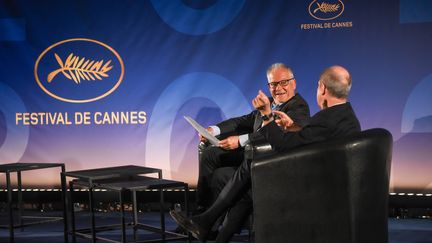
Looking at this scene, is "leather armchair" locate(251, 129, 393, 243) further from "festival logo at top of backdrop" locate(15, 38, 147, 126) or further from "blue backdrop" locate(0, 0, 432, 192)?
"festival logo at top of backdrop" locate(15, 38, 147, 126)

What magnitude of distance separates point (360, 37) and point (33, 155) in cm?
294

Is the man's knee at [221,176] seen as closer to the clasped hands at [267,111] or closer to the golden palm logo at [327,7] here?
the clasped hands at [267,111]

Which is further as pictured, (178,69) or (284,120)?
(178,69)

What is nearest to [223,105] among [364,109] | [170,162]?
[170,162]

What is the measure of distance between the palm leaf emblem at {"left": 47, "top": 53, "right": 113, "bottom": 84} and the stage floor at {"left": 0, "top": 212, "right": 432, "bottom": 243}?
3.94 feet

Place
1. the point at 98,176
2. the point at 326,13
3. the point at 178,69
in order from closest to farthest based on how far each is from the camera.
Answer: the point at 98,176 < the point at 326,13 < the point at 178,69

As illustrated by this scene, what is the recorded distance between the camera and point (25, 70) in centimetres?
598

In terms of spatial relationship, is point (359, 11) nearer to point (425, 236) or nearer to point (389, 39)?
point (389, 39)

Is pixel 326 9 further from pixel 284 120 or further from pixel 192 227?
pixel 192 227

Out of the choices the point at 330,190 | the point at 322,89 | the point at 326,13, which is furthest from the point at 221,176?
the point at 326,13

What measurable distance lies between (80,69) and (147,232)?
1.64m

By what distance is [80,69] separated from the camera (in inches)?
232

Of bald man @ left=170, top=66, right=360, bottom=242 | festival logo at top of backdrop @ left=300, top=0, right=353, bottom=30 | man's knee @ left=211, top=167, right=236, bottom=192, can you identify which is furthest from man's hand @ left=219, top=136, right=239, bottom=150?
festival logo at top of backdrop @ left=300, top=0, right=353, bottom=30

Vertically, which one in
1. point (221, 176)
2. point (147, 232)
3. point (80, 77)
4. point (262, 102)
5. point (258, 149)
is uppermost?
Answer: point (80, 77)
